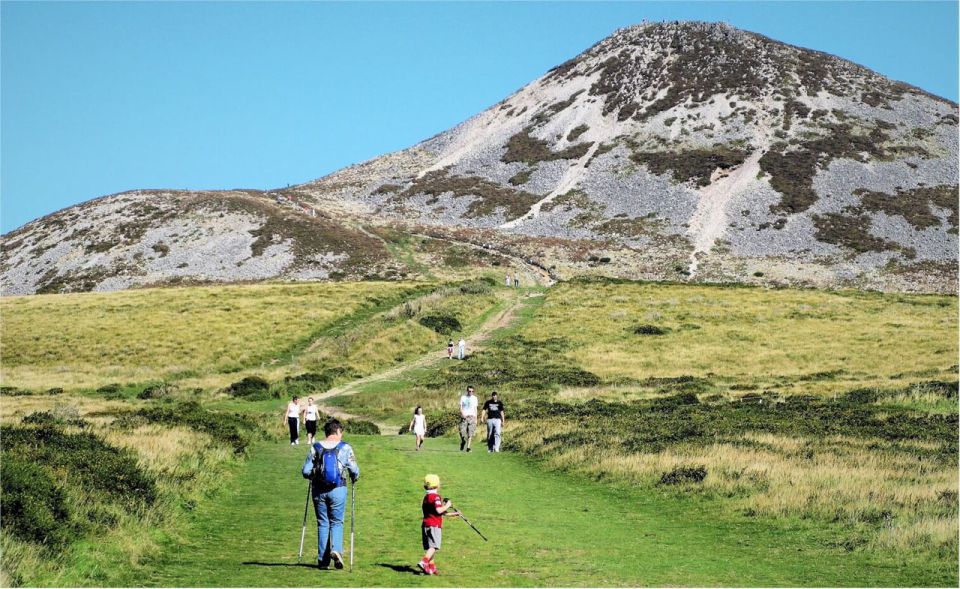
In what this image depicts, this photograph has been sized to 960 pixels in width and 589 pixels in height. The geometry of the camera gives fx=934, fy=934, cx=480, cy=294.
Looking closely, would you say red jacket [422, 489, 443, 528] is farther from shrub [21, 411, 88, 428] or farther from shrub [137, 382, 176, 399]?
shrub [137, 382, 176, 399]

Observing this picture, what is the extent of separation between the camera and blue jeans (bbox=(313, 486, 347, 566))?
14.1m

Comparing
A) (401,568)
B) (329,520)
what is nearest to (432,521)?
(401,568)

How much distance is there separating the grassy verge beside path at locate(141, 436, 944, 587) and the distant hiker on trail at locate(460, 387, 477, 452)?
575 cm

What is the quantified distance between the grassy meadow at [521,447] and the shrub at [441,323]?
0.32 m

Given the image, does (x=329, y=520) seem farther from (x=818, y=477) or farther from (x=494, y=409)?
(x=494, y=409)

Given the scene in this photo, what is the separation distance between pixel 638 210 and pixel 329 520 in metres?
149

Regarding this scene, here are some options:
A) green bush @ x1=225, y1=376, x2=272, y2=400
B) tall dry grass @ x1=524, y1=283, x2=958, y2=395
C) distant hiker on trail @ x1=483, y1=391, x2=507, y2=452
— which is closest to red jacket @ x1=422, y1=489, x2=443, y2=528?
distant hiker on trail @ x1=483, y1=391, x2=507, y2=452

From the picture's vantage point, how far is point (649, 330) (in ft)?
236

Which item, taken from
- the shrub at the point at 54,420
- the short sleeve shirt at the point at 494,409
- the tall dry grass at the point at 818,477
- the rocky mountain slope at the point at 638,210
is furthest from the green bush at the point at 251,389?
the rocky mountain slope at the point at 638,210

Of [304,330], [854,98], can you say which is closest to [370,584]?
[304,330]

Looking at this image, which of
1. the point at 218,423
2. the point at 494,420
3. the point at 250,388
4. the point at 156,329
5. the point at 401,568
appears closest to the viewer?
the point at 401,568

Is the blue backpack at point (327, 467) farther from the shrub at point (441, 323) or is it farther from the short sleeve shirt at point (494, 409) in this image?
the shrub at point (441, 323)

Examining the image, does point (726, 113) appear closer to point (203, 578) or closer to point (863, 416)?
point (863, 416)

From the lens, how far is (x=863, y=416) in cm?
3681
